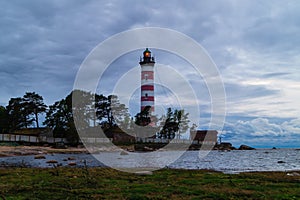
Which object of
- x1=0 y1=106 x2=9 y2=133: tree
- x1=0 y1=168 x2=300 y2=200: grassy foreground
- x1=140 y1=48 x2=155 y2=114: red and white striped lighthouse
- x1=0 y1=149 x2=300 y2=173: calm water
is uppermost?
x1=140 y1=48 x2=155 y2=114: red and white striped lighthouse

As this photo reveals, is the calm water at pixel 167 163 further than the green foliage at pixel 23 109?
No

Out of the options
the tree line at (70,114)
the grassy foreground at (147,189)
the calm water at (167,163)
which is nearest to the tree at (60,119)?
the tree line at (70,114)

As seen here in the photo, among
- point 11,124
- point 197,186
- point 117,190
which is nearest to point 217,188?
point 197,186

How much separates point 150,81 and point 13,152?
1687 inches

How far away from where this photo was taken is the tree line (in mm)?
80500

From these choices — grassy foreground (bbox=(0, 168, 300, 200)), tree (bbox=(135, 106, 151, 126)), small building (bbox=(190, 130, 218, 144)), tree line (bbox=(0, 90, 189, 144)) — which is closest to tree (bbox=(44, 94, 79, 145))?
tree line (bbox=(0, 90, 189, 144))

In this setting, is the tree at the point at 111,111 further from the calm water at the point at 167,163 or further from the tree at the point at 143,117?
the calm water at the point at 167,163

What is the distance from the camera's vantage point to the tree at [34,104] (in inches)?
3248

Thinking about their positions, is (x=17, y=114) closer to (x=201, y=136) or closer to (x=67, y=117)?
(x=67, y=117)

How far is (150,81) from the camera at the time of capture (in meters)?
85.4

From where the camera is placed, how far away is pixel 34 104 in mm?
83250

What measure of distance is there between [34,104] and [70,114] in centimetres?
992

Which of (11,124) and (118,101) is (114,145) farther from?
(11,124)

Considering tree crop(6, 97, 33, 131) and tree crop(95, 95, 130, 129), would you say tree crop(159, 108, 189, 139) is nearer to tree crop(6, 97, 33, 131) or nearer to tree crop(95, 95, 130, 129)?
tree crop(95, 95, 130, 129)
